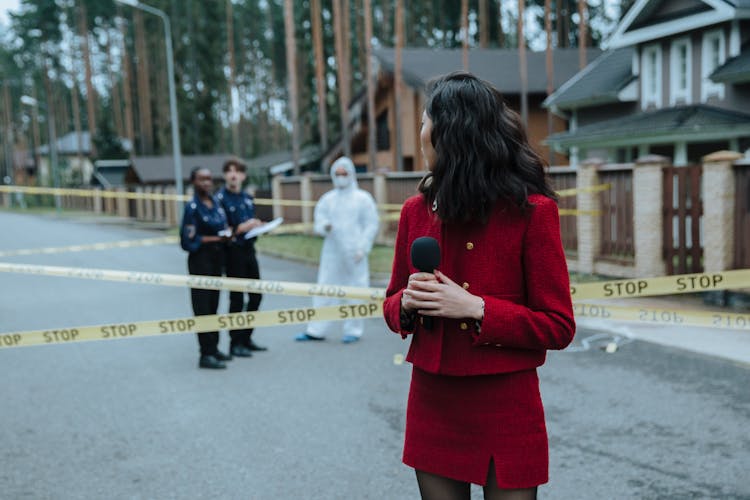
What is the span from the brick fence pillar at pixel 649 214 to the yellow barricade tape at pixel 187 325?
720cm

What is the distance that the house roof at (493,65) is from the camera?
109ft

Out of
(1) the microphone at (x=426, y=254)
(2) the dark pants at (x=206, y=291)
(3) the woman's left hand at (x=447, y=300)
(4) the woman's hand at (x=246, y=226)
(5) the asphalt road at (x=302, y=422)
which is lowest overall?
(5) the asphalt road at (x=302, y=422)

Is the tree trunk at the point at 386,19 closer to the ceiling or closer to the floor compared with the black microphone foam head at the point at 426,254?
closer to the ceiling

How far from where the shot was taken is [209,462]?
505 centimetres

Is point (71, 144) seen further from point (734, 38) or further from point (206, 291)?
point (206, 291)

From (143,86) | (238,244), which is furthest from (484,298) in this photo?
(143,86)

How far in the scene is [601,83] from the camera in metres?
24.3

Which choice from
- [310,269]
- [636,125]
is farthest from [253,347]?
[636,125]

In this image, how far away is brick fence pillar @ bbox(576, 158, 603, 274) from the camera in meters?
13.6

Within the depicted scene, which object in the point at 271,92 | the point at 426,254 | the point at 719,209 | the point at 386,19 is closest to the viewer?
the point at 426,254

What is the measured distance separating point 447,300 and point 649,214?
34.8 ft

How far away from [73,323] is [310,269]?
6.71 m

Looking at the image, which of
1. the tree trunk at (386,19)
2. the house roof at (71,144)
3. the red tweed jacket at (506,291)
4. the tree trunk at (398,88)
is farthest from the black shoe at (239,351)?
the house roof at (71,144)

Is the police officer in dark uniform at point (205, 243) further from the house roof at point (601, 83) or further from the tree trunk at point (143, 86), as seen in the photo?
the tree trunk at point (143, 86)
